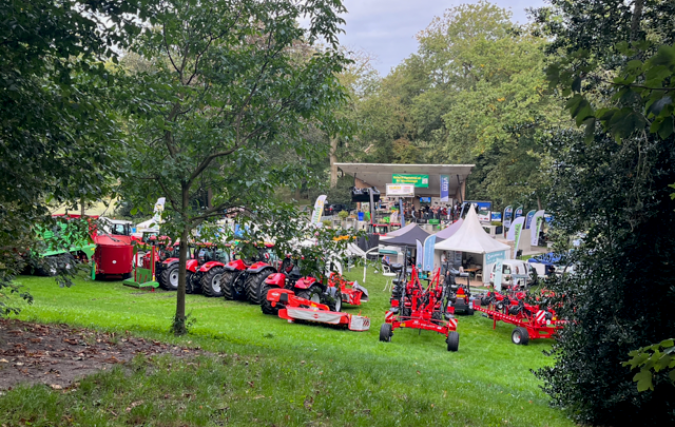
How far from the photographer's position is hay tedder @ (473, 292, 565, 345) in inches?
514

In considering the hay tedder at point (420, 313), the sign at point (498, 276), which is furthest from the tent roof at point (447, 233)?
the hay tedder at point (420, 313)

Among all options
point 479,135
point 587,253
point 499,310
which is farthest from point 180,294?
point 479,135

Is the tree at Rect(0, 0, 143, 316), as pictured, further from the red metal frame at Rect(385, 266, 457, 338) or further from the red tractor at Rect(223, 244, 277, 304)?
the red tractor at Rect(223, 244, 277, 304)

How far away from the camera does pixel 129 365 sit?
6.17m

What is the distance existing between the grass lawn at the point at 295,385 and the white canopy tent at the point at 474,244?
A: 7.99 meters

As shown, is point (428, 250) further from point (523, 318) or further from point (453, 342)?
point (453, 342)

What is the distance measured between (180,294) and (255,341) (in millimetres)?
1722

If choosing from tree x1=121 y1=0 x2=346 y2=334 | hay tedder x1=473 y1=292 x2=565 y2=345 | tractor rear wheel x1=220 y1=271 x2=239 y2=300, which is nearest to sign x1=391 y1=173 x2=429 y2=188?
tractor rear wheel x1=220 y1=271 x2=239 y2=300

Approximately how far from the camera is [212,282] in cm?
1702

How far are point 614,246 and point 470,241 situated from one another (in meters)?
14.4

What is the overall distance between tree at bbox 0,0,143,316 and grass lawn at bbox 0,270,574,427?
78.8 inches

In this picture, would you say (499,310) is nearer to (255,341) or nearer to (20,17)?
(255,341)

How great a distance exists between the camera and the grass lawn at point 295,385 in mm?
4809

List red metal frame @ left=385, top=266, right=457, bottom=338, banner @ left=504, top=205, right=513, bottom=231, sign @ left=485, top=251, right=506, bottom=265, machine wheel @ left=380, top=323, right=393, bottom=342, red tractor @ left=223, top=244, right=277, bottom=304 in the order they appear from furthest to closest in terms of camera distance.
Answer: banner @ left=504, top=205, right=513, bottom=231
sign @ left=485, top=251, right=506, bottom=265
red tractor @ left=223, top=244, right=277, bottom=304
red metal frame @ left=385, top=266, right=457, bottom=338
machine wheel @ left=380, top=323, right=393, bottom=342
